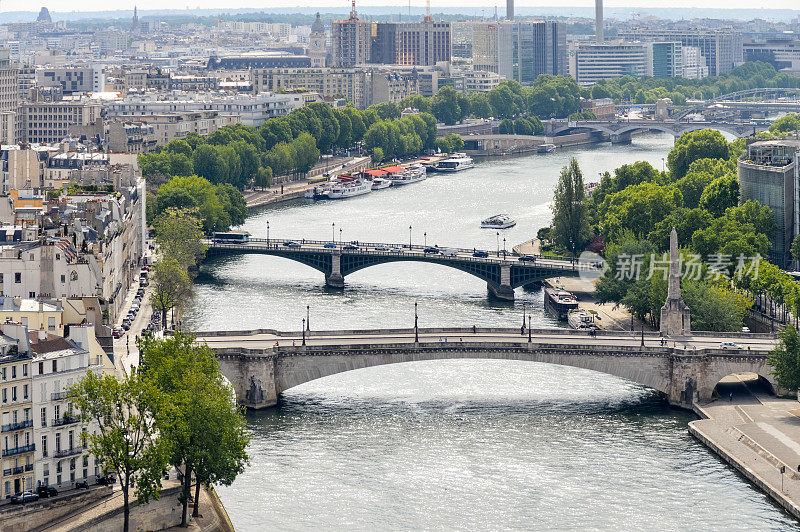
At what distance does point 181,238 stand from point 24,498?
54.6m

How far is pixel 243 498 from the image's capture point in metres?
67.4

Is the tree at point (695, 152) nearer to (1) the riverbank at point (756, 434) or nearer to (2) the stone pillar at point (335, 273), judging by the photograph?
(2) the stone pillar at point (335, 273)

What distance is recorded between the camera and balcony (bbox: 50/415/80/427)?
6006 cm

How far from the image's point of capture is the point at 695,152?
502ft

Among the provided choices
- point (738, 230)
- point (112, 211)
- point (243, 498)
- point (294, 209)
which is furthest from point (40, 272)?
point (294, 209)

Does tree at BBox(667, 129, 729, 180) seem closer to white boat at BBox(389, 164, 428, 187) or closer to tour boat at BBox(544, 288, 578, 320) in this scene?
white boat at BBox(389, 164, 428, 187)

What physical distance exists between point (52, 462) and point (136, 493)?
2872 mm

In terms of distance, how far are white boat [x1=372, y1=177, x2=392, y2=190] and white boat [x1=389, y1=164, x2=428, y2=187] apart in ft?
4.06

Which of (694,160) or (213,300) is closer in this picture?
(213,300)

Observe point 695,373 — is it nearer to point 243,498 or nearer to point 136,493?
point 243,498

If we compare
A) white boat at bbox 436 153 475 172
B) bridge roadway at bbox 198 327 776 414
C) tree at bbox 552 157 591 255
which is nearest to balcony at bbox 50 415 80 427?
bridge roadway at bbox 198 327 776 414

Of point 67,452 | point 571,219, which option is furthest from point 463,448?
point 571,219

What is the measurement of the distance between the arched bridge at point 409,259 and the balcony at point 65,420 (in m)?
53.0

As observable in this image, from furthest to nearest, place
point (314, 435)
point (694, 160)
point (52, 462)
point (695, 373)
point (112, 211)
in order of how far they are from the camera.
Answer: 1. point (694, 160)
2. point (112, 211)
3. point (695, 373)
4. point (314, 435)
5. point (52, 462)
